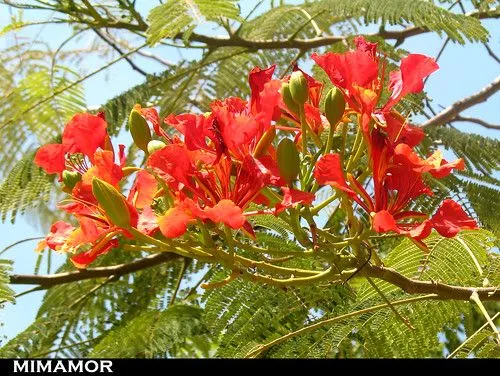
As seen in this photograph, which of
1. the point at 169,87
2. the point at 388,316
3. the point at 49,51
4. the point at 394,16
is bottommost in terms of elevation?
the point at 388,316

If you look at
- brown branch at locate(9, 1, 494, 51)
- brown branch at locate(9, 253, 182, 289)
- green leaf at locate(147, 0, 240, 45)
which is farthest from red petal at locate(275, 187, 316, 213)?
brown branch at locate(9, 1, 494, 51)

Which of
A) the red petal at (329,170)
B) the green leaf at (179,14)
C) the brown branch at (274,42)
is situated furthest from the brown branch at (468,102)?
the red petal at (329,170)

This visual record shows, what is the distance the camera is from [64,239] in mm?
1106

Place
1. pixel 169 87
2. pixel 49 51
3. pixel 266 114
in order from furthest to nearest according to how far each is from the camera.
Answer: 1. pixel 49 51
2. pixel 169 87
3. pixel 266 114

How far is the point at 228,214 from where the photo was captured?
94 centimetres

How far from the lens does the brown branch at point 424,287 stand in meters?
1.04

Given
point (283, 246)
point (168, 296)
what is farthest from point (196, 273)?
point (283, 246)

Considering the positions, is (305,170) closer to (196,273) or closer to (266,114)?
(266,114)

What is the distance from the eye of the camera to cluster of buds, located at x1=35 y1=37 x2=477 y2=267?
983 millimetres

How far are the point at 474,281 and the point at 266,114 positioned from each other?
1.84ft

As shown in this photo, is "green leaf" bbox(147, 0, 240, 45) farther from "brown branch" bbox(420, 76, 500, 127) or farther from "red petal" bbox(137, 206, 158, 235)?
"brown branch" bbox(420, 76, 500, 127)

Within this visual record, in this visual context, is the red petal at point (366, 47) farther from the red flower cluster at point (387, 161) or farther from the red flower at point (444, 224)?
the red flower at point (444, 224)

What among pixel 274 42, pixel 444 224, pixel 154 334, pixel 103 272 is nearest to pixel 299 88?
pixel 444 224

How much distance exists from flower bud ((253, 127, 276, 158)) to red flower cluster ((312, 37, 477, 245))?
0.09 meters
